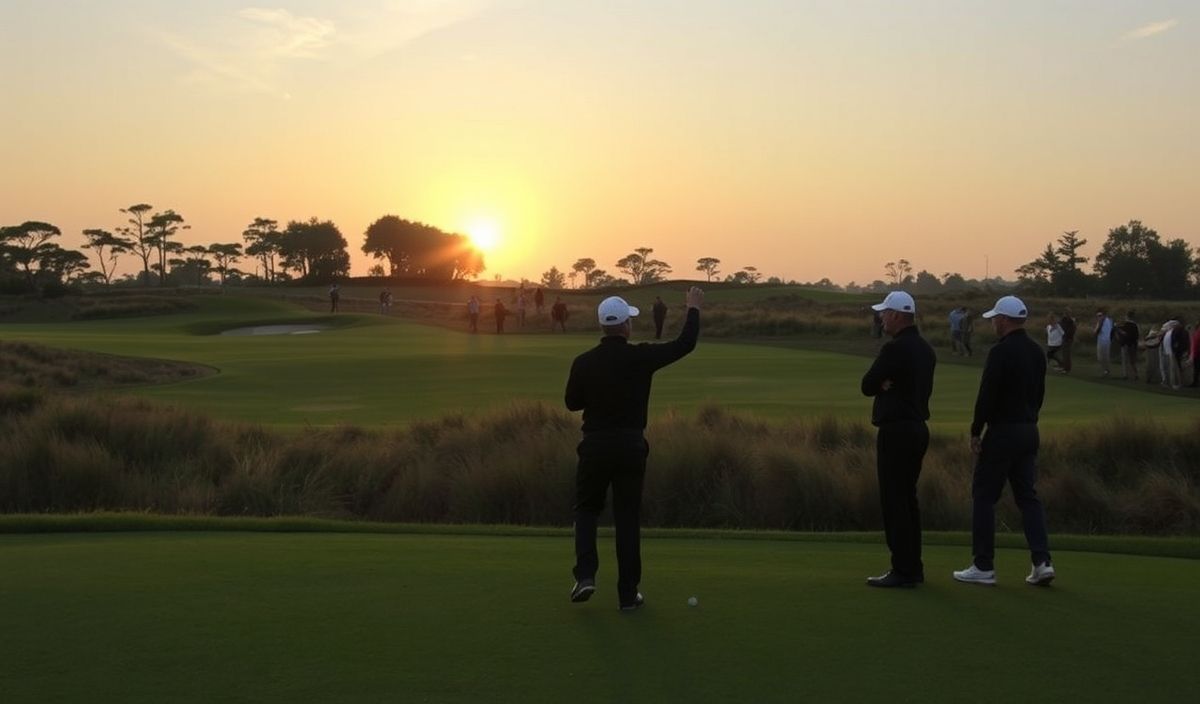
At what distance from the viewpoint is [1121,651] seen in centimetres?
639

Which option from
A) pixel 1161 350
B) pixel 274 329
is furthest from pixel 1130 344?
pixel 274 329

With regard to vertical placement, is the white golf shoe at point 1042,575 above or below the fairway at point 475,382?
above

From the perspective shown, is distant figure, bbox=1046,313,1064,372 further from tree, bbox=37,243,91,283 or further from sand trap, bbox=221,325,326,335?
tree, bbox=37,243,91,283

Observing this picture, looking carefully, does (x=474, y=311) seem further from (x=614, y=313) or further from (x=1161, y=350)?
(x=614, y=313)

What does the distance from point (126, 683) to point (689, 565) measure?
448cm

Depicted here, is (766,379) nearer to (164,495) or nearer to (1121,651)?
(164,495)

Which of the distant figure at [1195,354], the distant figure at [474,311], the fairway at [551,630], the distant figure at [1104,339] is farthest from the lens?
the distant figure at [474,311]

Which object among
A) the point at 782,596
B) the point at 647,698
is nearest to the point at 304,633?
the point at 647,698

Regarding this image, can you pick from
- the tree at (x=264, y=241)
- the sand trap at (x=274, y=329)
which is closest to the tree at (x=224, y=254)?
the tree at (x=264, y=241)

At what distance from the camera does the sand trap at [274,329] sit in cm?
6228

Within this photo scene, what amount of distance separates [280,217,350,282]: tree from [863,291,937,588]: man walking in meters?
150

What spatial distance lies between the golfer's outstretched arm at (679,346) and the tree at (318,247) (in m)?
150

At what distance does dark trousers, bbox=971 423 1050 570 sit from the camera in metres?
Result: 8.27

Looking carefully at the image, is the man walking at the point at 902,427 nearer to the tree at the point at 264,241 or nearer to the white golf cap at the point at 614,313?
the white golf cap at the point at 614,313
